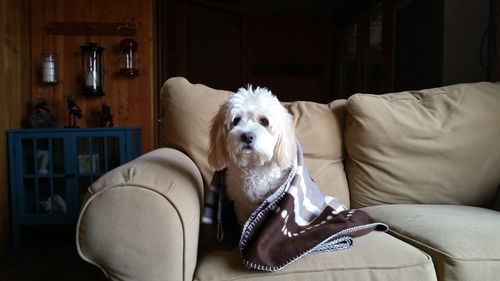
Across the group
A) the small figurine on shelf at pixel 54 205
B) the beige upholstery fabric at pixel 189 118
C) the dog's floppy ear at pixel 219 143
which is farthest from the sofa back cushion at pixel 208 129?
the small figurine on shelf at pixel 54 205

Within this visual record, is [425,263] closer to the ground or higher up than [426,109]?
closer to the ground

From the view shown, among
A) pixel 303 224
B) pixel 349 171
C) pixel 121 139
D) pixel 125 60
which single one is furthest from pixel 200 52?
pixel 303 224

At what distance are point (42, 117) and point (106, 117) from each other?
0.41 meters

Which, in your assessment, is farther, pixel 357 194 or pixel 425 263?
pixel 357 194

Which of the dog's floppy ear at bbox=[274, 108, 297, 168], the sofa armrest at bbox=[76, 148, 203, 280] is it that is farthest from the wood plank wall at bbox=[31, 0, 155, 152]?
the sofa armrest at bbox=[76, 148, 203, 280]

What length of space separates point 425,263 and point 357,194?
2.05 feet

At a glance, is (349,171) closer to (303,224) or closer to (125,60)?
(303,224)

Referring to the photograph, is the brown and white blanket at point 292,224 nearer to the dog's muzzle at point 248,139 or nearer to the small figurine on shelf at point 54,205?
the dog's muzzle at point 248,139

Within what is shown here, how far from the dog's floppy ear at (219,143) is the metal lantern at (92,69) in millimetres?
1794

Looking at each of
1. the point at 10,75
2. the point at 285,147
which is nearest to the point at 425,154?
the point at 285,147

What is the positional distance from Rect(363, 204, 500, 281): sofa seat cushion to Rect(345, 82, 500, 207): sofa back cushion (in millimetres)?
175

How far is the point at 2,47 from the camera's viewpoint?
94.0 inches

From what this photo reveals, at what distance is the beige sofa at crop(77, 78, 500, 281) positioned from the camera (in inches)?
38.7

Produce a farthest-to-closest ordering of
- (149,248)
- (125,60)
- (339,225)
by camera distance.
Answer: (125,60)
(339,225)
(149,248)
